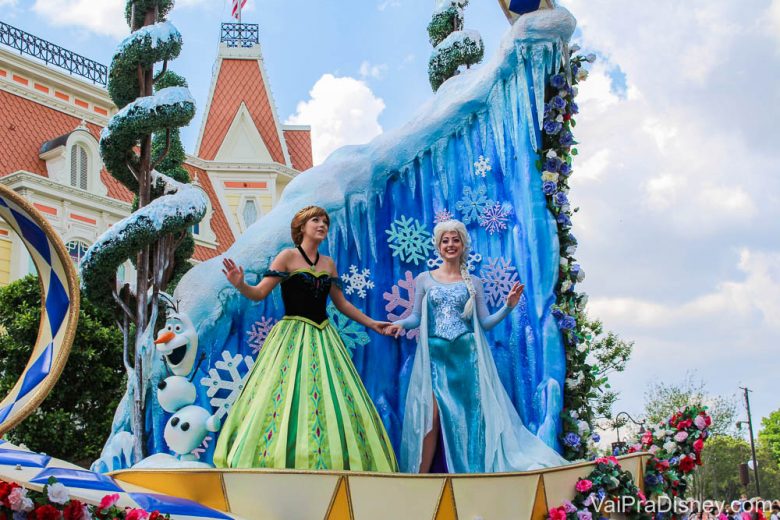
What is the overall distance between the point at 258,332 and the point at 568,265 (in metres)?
2.45

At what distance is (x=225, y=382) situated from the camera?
6.54 m

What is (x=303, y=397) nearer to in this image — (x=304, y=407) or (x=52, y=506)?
(x=304, y=407)

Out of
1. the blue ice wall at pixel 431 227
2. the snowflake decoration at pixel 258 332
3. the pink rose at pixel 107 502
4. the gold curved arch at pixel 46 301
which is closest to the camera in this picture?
the pink rose at pixel 107 502

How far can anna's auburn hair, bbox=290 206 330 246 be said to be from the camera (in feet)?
19.8

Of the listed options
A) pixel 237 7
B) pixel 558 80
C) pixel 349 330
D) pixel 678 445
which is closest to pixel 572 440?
pixel 678 445

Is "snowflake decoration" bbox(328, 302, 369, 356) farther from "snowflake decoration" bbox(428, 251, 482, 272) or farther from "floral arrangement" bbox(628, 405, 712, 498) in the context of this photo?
"floral arrangement" bbox(628, 405, 712, 498)

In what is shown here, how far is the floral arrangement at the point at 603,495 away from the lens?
206 inches

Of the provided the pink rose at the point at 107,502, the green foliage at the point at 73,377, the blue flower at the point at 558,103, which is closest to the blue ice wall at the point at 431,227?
the blue flower at the point at 558,103

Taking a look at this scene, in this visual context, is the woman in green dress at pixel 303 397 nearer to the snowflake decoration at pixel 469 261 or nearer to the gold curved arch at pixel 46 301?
the snowflake decoration at pixel 469 261

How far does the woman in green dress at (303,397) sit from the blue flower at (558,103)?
2308 millimetres

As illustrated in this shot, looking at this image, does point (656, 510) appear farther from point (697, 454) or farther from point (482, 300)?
point (482, 300)

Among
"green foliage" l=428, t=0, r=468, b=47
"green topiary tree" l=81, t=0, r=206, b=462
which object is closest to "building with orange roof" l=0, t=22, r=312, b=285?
"green topiary tree" l=81, t=0, r=206, b=462

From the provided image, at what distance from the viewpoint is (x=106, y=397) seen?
14.0 meters

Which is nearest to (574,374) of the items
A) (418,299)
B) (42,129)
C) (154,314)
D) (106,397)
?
(418,299)
